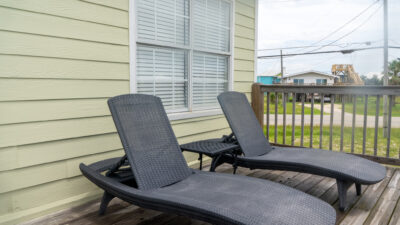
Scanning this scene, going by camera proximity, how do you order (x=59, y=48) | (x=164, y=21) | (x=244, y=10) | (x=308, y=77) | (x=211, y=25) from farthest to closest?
(x=308, y=77), (x=244, y=10), (x=211, y=25), (x=164, y=21), (x=59, y=48)

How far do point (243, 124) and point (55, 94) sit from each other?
206 cm

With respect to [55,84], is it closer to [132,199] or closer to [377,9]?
[132,199]

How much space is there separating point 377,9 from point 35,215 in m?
19.0

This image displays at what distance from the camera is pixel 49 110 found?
2.63 m

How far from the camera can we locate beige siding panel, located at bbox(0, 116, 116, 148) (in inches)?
95.0

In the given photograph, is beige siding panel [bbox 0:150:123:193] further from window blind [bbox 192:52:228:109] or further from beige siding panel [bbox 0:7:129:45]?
window blind [bbox 192:52:228:109]

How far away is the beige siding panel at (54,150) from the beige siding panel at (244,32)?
2.63 meters

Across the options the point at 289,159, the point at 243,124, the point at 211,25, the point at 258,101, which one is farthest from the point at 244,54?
the point at 289,159

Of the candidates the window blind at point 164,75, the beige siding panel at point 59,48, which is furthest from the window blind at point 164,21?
the beige siding panel at point 59,48

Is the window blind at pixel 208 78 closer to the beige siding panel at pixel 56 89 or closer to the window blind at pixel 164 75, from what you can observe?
the window blind at pixel 164 75

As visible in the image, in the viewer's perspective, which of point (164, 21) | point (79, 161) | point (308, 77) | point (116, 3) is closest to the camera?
point (79, 161)

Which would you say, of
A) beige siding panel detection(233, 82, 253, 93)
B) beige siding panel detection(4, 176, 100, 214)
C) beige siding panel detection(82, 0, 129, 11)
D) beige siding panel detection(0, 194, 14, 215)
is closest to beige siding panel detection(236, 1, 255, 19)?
beige siding panel detection(233, 82, 253, 93)

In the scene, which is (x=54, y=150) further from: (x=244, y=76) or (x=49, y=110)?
(x=244, y=76)

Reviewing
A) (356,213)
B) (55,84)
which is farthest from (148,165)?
(356,213)
